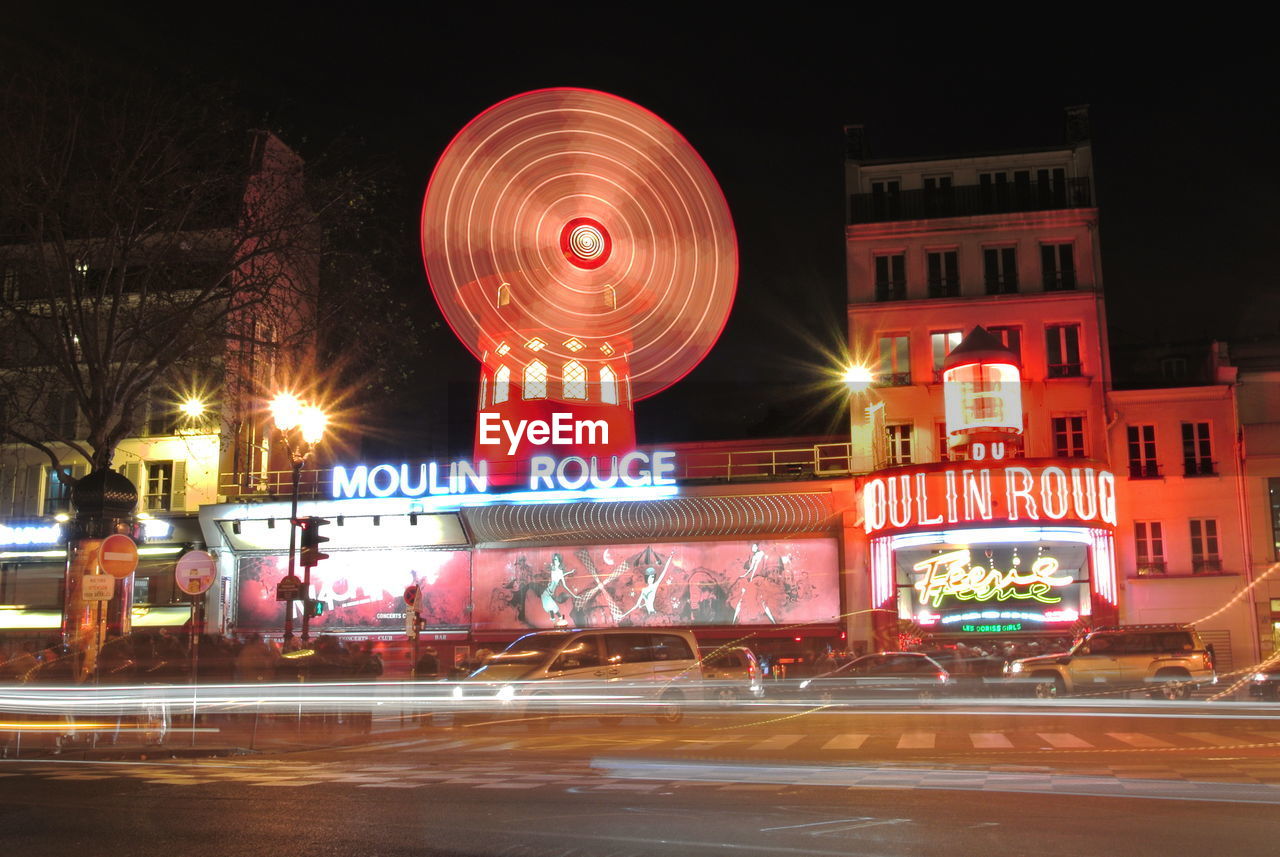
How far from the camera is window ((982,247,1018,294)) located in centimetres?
3459

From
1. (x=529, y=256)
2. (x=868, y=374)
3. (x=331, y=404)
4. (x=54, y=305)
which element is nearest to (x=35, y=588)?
(x=331, y=404)

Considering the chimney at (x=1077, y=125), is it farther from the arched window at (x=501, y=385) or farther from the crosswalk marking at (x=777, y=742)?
the crosswalk marking at (x=777, y=742)

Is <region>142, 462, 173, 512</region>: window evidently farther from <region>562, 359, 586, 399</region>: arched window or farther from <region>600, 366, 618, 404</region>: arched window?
<region>600, 366, 618, 404</region>: arched window

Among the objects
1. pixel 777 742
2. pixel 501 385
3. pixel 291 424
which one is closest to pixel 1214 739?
pixel 777 742

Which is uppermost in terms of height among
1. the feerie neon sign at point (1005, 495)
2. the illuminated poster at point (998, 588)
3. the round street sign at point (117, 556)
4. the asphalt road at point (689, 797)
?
the feerie neon sign at point (1005, 495)

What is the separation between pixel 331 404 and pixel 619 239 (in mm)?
9725

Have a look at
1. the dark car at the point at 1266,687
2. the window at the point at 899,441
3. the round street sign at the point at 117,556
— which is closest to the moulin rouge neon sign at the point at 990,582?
the window at the point at 899,441

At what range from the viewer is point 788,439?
39.9 m

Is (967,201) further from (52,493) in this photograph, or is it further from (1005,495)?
(52,493)

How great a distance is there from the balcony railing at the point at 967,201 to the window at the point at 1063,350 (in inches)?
140

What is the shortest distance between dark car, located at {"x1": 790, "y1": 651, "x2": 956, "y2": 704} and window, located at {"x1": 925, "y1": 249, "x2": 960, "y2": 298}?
12.9 m

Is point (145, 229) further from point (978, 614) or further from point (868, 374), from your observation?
point (978, 614)

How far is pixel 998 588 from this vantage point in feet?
102

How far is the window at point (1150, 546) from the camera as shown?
32.8m
